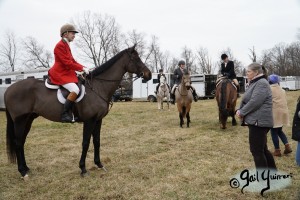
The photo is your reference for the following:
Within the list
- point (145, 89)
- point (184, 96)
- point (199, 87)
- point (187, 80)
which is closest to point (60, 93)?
point (187, 80)

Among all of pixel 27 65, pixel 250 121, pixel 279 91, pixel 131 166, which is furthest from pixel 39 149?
pixel 27 65

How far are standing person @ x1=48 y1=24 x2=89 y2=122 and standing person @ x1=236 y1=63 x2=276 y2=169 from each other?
3.14 m

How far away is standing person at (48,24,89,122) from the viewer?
5.40 metres

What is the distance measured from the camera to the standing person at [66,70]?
5402 mm

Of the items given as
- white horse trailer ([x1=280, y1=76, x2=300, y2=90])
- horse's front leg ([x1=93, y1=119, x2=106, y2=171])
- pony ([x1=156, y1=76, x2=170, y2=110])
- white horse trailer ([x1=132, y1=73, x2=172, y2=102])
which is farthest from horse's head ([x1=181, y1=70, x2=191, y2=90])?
white horse trailer ([x1=280, y1=76, x2=300, y2=90])

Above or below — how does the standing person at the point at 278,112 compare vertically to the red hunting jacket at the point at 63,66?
below

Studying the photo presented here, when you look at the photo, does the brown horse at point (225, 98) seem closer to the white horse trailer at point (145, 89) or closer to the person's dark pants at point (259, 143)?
the person's dark pants at point (259, 143)

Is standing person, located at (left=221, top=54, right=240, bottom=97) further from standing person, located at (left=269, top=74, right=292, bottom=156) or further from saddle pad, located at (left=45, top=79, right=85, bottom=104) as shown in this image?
saddle pad, located at (left=45, top=79, right=85, bottom=104)

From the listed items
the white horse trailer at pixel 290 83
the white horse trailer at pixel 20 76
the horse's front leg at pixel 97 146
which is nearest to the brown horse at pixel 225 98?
the horse's front leg at pixel 97 146

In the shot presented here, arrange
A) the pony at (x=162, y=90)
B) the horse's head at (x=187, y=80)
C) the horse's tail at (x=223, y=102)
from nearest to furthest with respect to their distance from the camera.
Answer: the horse's tail at (x=223, y=102)
the horse's head at (x=187, y=80)
the pony at (x=162, y=90)

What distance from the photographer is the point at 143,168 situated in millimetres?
5832

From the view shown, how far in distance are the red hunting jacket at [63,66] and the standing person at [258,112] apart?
3241 millimetres

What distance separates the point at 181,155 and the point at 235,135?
3.01 meters

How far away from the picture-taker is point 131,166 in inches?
238
